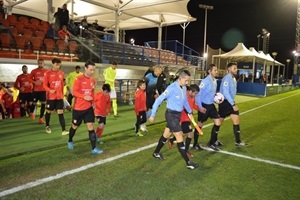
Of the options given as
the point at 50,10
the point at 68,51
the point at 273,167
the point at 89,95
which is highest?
the point at 50,10

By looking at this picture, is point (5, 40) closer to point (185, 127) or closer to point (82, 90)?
point (82, 90)

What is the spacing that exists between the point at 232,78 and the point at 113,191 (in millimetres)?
3986

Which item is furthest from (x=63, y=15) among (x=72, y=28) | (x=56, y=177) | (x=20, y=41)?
(x=56, y=177)

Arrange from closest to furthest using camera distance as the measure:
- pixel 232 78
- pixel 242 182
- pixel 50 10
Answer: pixel 242 182, pixel 232 78, pixel 50 10

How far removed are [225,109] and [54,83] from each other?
4.37 meters

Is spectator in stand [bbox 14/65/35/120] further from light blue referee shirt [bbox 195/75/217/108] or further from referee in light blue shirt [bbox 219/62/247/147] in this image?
referee in light blue shirt [bbox 219/62/247/147]

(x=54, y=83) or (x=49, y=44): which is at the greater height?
(x=49, y=44)

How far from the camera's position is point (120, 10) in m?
22.6

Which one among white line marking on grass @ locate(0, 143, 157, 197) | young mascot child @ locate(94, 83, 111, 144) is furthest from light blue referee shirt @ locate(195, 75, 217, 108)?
young mascot child @ locate(94, 83, 111, 144)

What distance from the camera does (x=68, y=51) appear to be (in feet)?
52.9

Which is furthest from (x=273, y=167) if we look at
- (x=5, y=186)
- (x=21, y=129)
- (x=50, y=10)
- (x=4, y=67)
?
(x=50, y=10)

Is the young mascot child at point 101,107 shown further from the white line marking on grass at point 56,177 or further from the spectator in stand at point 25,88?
the spectator in stand at point 25,88

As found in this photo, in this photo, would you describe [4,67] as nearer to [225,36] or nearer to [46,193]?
[46,193]

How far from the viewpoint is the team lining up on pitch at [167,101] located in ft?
17.0
